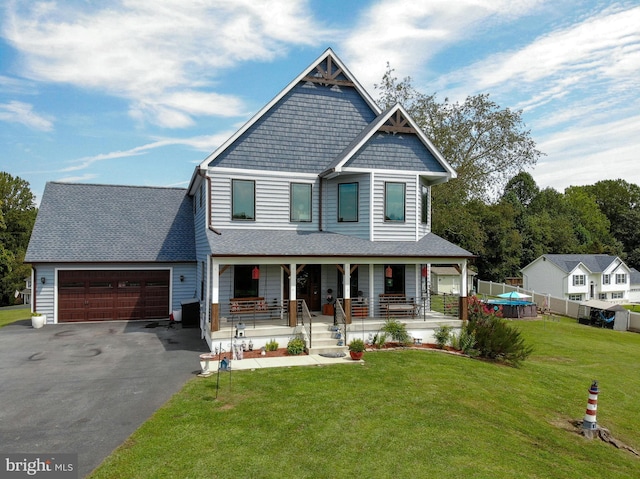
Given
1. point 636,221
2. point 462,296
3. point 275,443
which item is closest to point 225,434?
point 275,443

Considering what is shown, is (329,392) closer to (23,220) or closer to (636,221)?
(23,220)

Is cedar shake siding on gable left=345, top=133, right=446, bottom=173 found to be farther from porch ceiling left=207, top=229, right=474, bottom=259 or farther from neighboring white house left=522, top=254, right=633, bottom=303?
neighboring white house left=522, top=254, right=633, bottom=303

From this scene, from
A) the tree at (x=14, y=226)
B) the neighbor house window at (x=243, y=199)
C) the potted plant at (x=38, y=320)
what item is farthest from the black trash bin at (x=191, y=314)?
the tree at (x=14, y=226)

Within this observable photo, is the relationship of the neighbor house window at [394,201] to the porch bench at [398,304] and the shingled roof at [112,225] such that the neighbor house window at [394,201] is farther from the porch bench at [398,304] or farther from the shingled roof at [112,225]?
the shingled roof at [112,225]

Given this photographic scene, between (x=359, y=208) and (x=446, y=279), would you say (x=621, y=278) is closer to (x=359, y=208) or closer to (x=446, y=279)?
(x=446, y=279)

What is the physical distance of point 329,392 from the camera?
35.6ft

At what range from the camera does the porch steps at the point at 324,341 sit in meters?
15.1

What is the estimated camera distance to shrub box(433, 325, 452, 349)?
16672mm

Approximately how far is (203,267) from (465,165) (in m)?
25.5

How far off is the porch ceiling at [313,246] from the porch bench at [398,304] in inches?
92.0

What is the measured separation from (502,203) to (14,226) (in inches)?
2687

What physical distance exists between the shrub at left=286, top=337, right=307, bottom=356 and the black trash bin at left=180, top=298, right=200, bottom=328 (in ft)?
21.1

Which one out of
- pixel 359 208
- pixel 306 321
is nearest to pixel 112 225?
pixel 306 321

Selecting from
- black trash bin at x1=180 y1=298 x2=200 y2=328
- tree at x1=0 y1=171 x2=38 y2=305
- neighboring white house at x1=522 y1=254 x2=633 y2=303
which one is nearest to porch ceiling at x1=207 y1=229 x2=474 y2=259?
black trash bin at x1=180 y1=298 x2=200 y2=328
